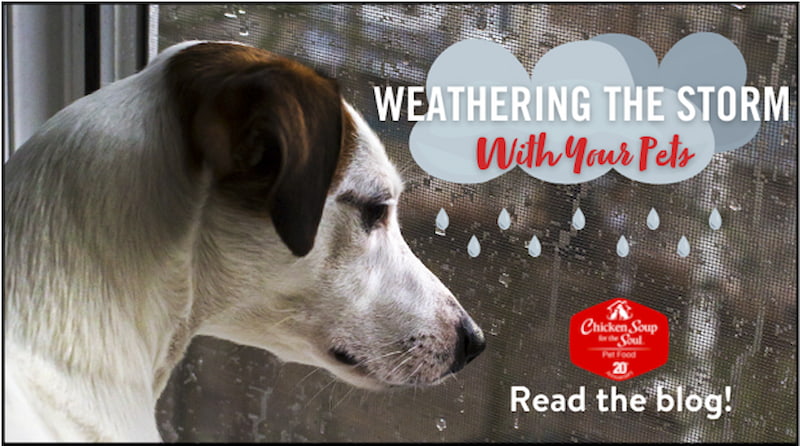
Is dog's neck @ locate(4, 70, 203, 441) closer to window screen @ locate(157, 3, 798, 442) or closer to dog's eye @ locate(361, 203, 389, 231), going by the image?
dog's eye @ locate(361, 203, 389, 231)

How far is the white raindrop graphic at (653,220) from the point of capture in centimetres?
105

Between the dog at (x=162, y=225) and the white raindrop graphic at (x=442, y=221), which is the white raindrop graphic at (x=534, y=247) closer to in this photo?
the white raindrop graphic at (x=442, y=221)

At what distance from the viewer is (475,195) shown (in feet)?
3.54

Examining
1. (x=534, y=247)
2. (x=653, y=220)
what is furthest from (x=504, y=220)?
(x=653, y=220)

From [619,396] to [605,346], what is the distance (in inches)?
2.8

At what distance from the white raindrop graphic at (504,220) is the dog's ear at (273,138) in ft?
1.14

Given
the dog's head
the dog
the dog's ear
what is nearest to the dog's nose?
the dog's head

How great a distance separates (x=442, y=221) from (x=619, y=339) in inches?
10.4

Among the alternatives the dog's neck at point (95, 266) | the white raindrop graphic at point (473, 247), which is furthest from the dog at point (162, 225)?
the white raindrop graphic at point (473, 247)

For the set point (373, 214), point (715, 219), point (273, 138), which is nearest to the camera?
point (273, 138)

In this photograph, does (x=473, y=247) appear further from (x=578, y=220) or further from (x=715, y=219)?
(x=715, y=219)

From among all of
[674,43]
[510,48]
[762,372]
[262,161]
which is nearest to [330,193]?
[262,161]

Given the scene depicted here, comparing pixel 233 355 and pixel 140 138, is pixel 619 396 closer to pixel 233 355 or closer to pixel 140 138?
pixel 233 355

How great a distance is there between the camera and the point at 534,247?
108cm
